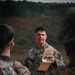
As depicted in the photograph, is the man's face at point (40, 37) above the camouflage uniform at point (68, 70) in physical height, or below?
above

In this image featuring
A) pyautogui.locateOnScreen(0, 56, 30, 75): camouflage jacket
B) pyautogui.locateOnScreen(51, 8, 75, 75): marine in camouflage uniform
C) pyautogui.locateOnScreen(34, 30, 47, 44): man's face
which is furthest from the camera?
pyautogui.locateOnScreen(34, 30, 47, 44): man's face

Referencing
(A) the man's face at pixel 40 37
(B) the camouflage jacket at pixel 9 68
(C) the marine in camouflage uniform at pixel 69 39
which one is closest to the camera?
(C) the marine in camouflage uniform at pixel 69 39

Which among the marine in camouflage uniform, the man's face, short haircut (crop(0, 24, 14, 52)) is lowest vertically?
the marine in camouflage uniform

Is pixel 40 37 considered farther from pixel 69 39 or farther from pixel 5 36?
pixel 69 39

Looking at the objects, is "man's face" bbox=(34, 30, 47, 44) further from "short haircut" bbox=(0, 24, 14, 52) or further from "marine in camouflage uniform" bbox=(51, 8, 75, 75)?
"marine in camouflage uniform" bbox=(51, 8, 75, 75)

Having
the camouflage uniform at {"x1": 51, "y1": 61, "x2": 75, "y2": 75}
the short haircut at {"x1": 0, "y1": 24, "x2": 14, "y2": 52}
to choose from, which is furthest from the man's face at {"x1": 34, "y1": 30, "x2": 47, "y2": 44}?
the camouflage uniform at {"x1": 51, "y1": 61, "x2": 75, "y2": 75}

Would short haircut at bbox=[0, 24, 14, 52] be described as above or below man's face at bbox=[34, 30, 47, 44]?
below

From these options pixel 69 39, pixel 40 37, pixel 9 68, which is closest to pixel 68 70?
pixel 69 39

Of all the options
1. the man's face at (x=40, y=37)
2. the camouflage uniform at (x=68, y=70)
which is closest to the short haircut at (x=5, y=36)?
the camouflage uniform at (x=68, y=70)

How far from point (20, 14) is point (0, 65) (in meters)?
10.5

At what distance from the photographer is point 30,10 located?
1290 cm

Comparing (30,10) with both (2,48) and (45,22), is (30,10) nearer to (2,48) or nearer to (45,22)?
(45,22)

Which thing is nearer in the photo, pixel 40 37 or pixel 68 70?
pixel 68 70

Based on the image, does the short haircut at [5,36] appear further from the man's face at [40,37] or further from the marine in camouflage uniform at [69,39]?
the man's face at [40,37]
